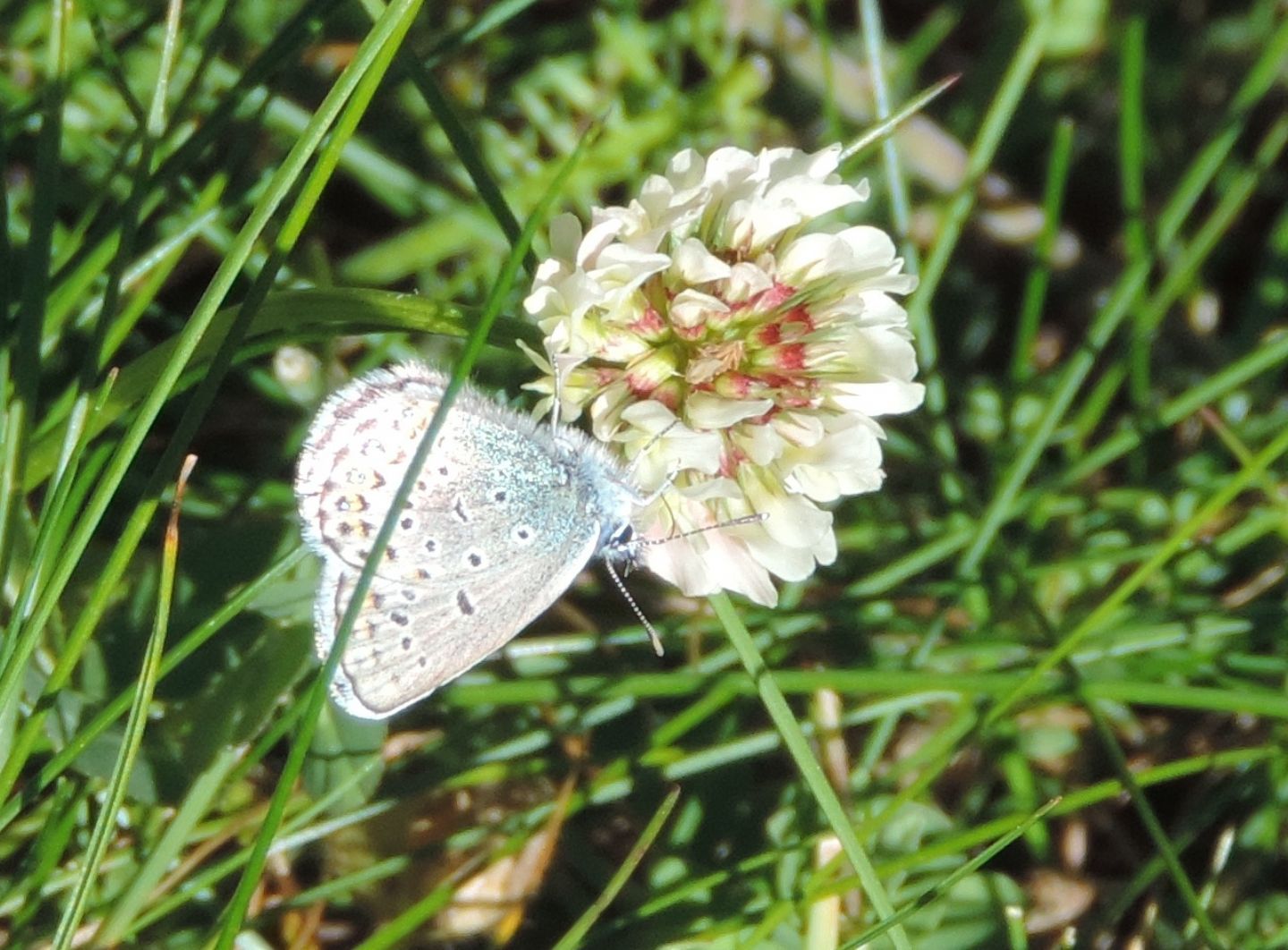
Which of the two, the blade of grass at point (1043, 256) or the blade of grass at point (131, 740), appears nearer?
the blade of grass at point (131, 740)

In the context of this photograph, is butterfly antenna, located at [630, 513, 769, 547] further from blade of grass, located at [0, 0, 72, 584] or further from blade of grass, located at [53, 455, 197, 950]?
blade of grass, located at [0, 0, 72, 584]

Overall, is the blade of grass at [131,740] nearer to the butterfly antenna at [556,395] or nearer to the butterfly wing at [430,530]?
the butterfly wing at [430,530]

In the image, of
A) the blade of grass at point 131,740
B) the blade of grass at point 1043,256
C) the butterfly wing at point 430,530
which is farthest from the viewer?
the blade of grass at point 1043,256

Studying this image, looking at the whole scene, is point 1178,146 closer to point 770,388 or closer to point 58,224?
point 770,388

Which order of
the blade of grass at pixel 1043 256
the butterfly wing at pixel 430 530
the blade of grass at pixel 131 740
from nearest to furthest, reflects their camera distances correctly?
the blade of grass at pixel 131 740, the butterfly wing at pixel 430 530, the blade of grass at pixel 1043 256

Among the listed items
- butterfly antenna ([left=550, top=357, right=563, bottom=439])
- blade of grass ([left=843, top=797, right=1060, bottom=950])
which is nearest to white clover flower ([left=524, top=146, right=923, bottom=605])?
butterfly antenna ([left=550, top=357, right=563, bottom=439])

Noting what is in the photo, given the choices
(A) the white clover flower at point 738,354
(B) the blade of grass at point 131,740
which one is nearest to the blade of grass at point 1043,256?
(A) the white clover flower at point 738,354

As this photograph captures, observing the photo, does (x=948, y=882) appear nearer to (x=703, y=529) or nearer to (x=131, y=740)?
(x=703, y=529)
